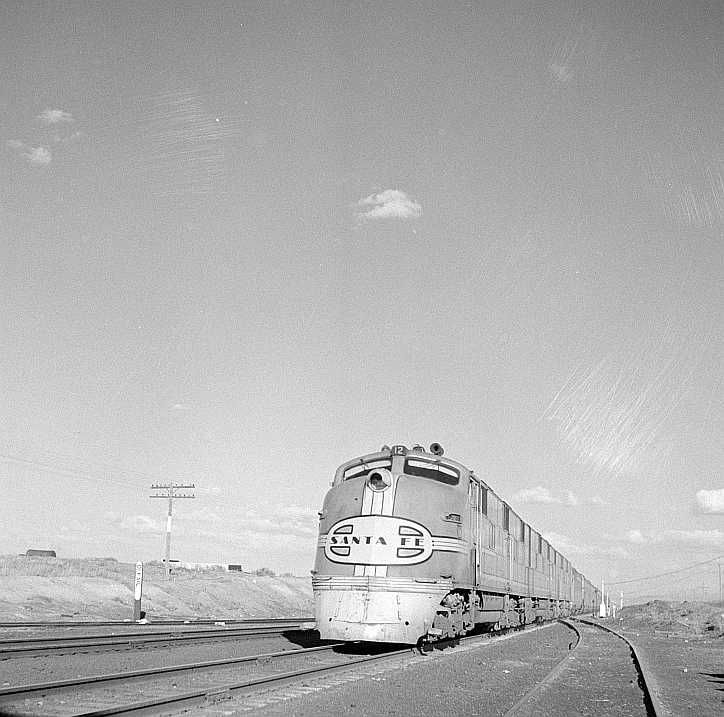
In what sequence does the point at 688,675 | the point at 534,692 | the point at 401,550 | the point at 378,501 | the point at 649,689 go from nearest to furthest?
1. the point at 534,692
2. the point at 649,689
3. the point at 401,550
4. the point at 378,501
5. the point at 688,675

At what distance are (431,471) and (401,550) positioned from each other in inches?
91.2

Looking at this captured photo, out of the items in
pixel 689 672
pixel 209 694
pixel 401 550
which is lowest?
pixel 689 672

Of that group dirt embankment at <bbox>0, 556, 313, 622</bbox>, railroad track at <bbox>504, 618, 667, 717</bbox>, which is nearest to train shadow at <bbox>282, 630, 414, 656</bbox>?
railroad track at <bbox>504, 618, 667, 717</bbox>

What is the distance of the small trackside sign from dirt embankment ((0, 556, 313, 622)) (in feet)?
63.0

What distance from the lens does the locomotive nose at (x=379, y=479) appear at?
55.7ft

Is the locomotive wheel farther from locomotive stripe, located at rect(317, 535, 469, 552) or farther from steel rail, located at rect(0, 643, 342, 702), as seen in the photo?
steel rail, located at rect(0, 643, 342, 702)

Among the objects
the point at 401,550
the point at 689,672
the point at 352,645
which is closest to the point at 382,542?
the point at 401,550

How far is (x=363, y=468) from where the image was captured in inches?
722

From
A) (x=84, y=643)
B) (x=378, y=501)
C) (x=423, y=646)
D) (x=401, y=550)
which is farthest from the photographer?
(x=84, y=643)

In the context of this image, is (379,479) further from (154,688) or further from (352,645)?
(154,688)

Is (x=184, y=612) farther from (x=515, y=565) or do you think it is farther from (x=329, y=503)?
(x=329, y=503)

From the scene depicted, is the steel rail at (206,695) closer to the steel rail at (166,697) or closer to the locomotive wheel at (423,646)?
the steel rail at (166,697)

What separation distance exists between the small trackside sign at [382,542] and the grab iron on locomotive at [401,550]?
0.02 metres

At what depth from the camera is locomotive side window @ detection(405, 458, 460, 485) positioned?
17.8m
